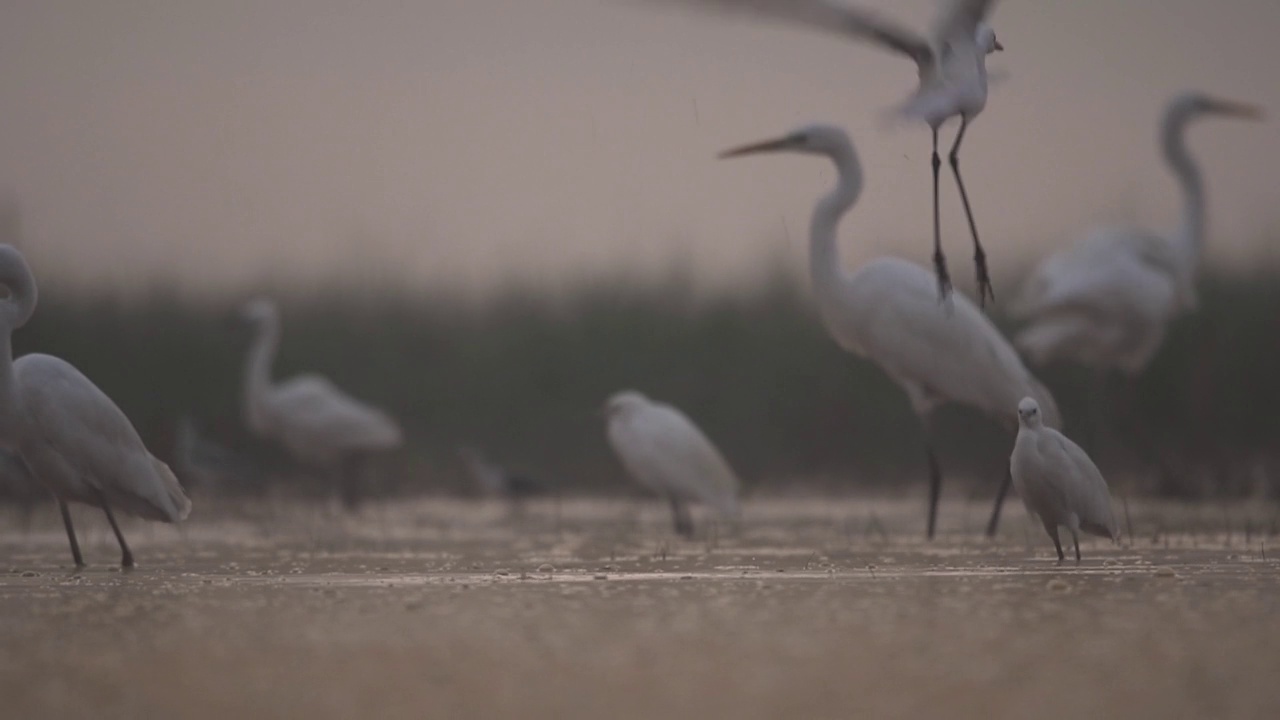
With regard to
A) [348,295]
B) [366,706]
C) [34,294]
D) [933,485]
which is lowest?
[366,706]

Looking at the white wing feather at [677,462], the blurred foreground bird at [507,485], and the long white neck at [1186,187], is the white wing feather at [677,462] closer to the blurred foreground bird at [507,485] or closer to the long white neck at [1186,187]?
the blurred foreground bird at [507,485]

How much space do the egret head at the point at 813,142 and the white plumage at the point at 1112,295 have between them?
10.9 feet

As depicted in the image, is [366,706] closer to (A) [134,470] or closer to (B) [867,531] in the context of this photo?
(A) [134,470]

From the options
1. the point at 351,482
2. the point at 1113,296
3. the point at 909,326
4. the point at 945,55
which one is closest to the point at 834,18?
the point at 945,55

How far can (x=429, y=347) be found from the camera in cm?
2039

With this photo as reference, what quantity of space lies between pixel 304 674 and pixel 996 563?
3.93m

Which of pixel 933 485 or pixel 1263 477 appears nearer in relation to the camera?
pixel 933 485

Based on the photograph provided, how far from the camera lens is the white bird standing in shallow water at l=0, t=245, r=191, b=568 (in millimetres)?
9102

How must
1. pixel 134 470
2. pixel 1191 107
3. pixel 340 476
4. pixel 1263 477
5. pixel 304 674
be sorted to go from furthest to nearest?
pixel 340 476 < pixel 1191 107 < pixel 1263 477 < pixel 134 470 < pixel 304 674

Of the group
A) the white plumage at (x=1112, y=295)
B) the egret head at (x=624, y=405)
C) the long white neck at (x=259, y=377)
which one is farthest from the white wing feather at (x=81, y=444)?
the long white neck at (x=259, y=377)

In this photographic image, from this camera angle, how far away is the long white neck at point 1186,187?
634 inches

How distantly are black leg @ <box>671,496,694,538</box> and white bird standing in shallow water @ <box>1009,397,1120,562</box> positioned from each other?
318cm

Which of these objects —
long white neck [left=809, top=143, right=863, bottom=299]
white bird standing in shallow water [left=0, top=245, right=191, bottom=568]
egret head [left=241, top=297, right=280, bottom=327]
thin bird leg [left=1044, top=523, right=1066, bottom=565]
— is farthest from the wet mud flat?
egret head [left=241, top=297, right=280, bottom=327]

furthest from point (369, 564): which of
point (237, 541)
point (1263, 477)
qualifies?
point (1263, 477)
